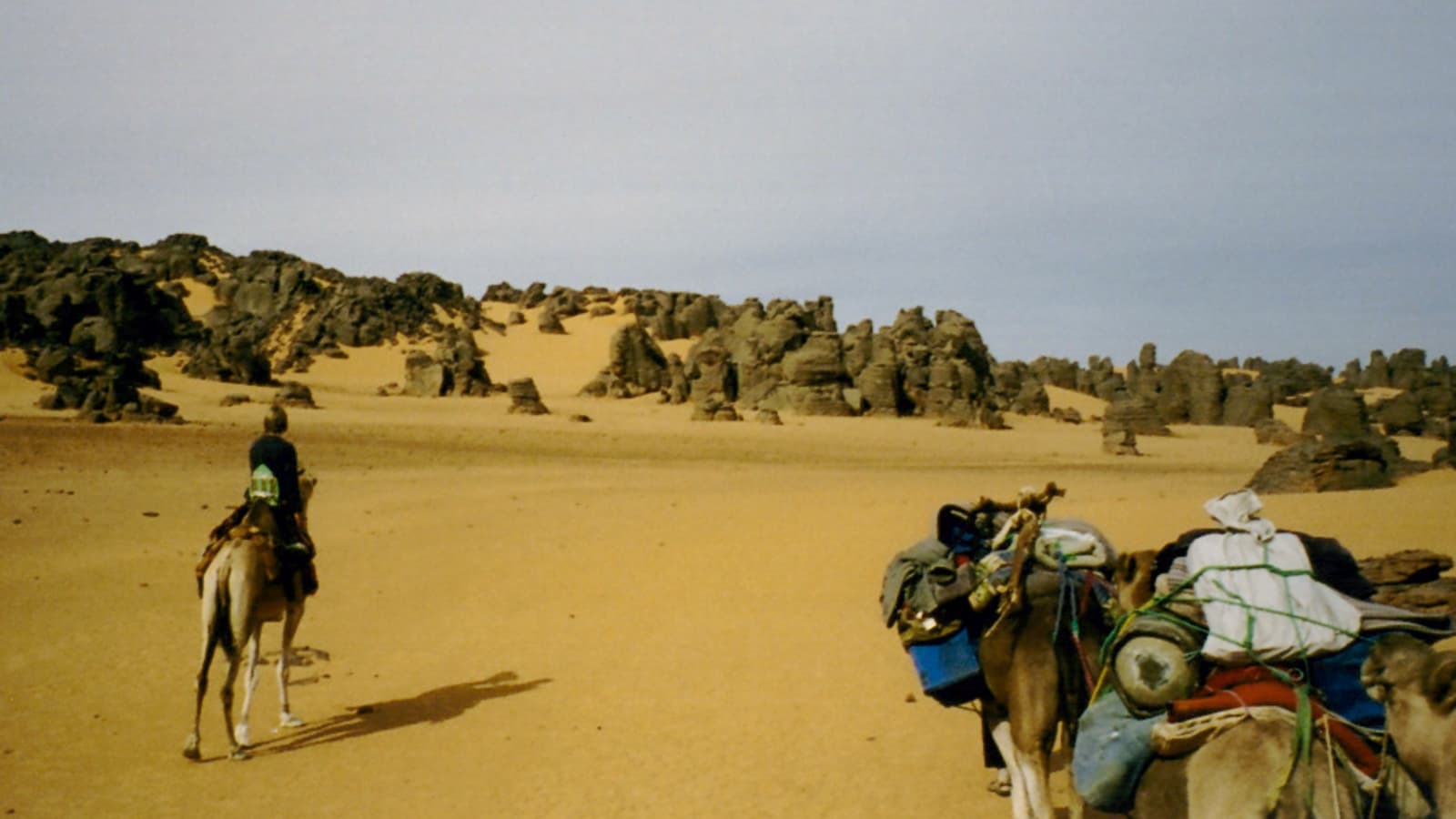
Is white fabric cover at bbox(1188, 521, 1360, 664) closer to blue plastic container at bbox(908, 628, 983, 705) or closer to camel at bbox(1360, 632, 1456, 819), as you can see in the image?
camel at bbox(1360, 632, 1456, 819)

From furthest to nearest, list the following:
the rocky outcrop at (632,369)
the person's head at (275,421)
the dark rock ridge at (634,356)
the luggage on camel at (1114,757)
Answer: the rocky outcrop at (632,369), the dark rock ridge at (634,356), the person's head at (275,421), the luggage on camel at (1114,757)

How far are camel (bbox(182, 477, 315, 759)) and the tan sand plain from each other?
0.44 m

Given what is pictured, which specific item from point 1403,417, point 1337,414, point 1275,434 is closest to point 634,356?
point 1275,434

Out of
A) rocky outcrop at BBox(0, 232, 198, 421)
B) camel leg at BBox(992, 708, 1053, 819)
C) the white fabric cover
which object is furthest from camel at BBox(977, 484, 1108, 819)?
rocky outcrop at BBox(0, 232, 198, 421)

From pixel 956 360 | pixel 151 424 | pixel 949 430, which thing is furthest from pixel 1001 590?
pixel 956 360

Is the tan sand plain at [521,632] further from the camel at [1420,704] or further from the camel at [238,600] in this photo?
the camel at [1420,704]

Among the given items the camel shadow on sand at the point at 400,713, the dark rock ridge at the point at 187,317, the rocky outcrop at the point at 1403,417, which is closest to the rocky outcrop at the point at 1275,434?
the rocky outcrop at the point at 1403,417

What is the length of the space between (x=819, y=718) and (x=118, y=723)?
253 inches

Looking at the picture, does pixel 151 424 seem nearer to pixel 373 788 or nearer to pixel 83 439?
pixel 83 439

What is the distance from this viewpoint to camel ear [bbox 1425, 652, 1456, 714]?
11.6ft

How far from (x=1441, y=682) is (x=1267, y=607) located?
79 centimetres

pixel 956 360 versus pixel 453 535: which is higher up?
pixel 956 360

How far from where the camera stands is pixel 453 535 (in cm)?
1955

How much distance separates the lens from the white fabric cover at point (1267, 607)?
430 centimetres
